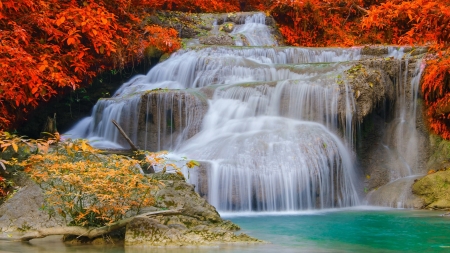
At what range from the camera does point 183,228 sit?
180 inches

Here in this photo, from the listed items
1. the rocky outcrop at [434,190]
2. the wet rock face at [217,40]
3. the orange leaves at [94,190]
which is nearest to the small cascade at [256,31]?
the wet rock face at [217,40]

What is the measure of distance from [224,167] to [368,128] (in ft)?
12.9

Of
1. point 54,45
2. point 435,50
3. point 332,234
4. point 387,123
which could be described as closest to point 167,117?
point 54,45

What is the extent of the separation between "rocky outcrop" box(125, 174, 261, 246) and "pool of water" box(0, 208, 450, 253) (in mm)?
155

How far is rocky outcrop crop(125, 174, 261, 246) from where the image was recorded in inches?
174

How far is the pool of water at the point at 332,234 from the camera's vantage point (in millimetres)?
4254

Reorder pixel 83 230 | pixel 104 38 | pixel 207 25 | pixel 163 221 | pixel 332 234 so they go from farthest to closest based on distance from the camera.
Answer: pixel 207 25 → pixel 104 38 → pixel 332 234 → pixel 163 221 → pixel 83 230

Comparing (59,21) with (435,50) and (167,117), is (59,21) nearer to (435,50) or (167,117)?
(167,117)

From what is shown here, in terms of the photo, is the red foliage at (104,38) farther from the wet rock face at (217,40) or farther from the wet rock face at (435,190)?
the wet rock face at (435,190)

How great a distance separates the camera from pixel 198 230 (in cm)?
455

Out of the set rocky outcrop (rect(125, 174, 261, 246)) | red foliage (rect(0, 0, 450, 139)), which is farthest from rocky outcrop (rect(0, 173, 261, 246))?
red foliage (rect(0, 0, 450, 139))

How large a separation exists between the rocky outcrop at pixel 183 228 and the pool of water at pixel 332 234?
0.51 feet

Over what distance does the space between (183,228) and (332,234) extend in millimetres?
1758

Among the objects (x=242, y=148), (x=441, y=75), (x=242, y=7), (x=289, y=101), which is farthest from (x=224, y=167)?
(x=242, y=7)
